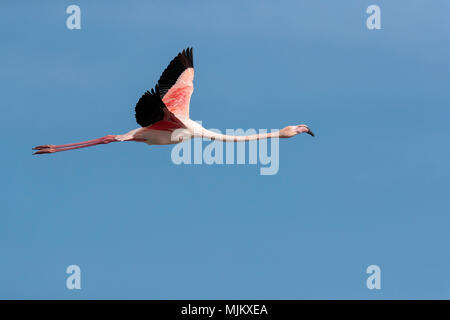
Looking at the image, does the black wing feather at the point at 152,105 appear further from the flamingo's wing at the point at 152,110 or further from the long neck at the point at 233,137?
the long neck at the point at 233,137

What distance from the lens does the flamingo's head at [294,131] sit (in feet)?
72.4

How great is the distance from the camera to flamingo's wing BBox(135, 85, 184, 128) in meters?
19.4

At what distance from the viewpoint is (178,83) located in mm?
24938

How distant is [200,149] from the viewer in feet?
72.1

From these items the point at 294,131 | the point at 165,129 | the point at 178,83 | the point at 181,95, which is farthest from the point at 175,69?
the point at 294,131

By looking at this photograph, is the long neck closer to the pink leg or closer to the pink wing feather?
the pink wing feather

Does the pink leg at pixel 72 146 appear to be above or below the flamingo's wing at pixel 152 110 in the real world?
below

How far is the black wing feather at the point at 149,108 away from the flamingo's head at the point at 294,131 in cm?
346

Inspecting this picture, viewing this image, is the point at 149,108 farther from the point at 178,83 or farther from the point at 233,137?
the point at 178,83

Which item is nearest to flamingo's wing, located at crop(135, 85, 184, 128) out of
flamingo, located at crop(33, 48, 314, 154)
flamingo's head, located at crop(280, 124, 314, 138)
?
flamingo, located at crop(33, 48, 314, 154)

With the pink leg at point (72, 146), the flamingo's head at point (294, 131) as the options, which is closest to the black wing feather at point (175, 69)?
the pink leg at point (72, 146)
